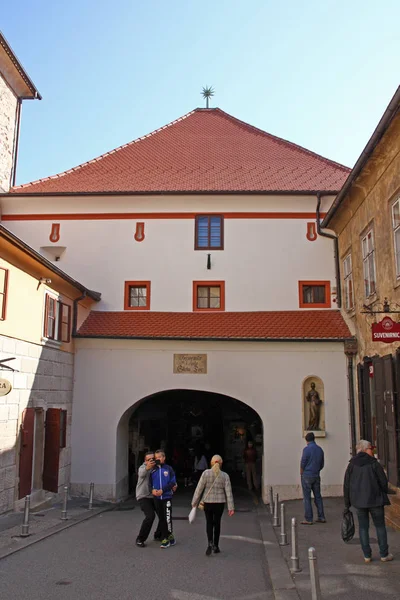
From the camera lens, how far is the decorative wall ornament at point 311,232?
18.2m

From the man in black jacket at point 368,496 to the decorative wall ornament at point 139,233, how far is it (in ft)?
39.2

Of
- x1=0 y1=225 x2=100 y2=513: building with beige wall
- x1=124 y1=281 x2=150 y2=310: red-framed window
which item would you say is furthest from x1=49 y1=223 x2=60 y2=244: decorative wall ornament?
x1=124 y1=281 x2=150 y2=310: red-framed window

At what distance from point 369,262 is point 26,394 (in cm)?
878

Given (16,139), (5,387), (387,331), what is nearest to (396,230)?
(387,331)

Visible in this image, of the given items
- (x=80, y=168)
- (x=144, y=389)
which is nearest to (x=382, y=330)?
(x=144, y=389)

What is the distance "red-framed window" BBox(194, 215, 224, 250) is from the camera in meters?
18.4

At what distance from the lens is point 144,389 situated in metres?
16.8

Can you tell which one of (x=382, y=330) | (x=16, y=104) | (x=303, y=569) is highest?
(x=16, y=104)

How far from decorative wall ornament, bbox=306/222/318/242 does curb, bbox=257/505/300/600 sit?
940 centimetres

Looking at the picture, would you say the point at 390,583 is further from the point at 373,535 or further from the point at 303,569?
the point at 373,535

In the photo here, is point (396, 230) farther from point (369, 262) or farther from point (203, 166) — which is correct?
point (203, 166)

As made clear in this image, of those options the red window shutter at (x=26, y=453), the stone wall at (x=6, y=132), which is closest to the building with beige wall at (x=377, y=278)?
the red window shutter at (x=26, y=453)

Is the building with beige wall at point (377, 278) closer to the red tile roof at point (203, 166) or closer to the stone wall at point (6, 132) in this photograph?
the red tile roof at point (203, 166)

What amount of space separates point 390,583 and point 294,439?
361 inches
